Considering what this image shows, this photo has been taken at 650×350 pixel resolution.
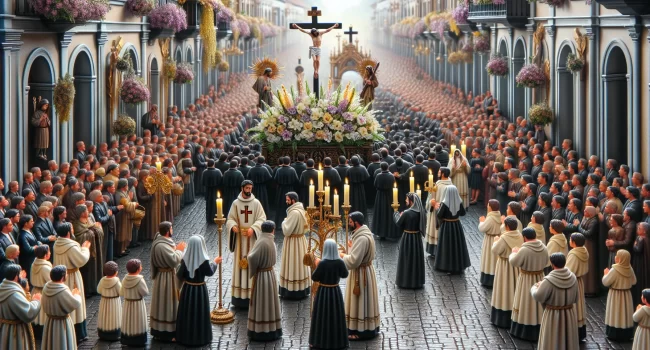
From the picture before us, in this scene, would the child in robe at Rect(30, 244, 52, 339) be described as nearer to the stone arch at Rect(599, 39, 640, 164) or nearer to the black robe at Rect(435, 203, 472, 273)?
the black robe at Rect(435, 203, 472, 273)

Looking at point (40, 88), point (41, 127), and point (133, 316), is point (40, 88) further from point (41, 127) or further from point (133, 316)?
point (133, 316)

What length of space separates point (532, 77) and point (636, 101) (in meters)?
7.67

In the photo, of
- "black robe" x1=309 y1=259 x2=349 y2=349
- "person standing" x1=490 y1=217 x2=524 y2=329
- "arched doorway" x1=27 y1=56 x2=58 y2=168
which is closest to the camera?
"black robe" x1=309 y1=259 x2=349 y2=349

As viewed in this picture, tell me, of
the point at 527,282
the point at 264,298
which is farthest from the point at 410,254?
the point at 264,298

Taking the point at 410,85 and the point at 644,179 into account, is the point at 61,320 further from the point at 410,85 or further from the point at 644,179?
the point at 410,85

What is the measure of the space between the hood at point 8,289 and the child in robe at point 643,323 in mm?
7342

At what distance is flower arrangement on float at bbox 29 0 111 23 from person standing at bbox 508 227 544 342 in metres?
11.3

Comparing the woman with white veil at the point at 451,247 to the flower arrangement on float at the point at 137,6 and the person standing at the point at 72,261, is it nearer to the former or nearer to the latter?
the person standing at the point at 72,261

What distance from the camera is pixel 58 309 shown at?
12.8 meters

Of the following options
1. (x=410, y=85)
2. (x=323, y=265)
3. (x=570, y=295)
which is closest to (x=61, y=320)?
(x=323, y=265)

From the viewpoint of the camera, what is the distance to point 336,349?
14133 mm

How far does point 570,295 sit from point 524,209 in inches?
244

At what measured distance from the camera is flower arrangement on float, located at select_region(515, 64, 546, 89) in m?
28.7

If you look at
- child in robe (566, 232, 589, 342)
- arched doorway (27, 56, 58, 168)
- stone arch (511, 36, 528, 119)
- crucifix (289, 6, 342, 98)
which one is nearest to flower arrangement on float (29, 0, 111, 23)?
arched doorway (27, 56, 58, 168)
